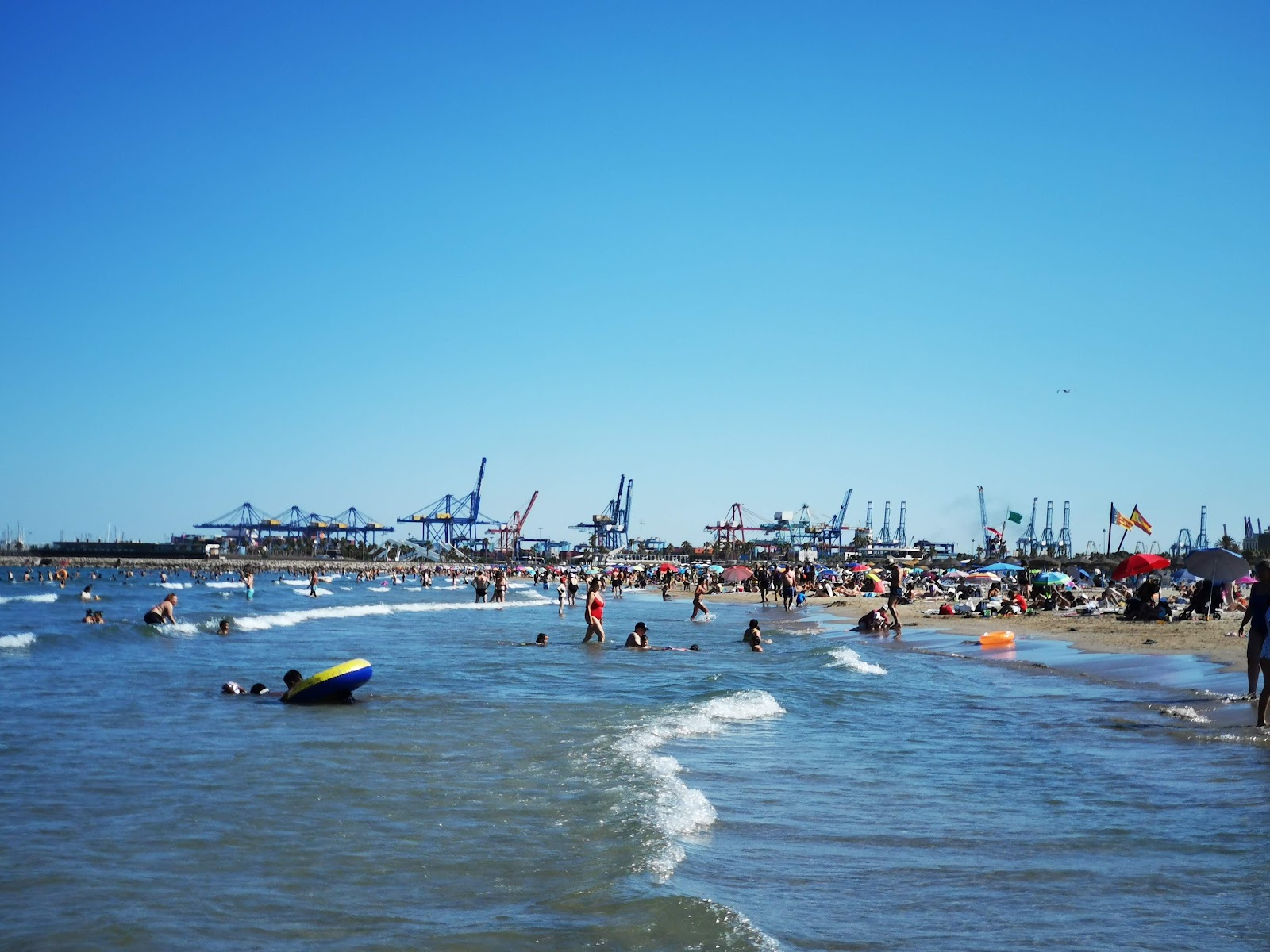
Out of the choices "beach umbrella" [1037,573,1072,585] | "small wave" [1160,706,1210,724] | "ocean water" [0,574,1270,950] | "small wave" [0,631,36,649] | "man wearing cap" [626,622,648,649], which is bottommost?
"small wave" [0,631,36,649]

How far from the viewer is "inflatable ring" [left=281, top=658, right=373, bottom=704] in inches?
530

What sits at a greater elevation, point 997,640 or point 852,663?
point 997,640

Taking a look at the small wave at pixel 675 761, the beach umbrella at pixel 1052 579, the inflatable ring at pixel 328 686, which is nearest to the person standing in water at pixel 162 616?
the inflatable ring at pixel 328 686

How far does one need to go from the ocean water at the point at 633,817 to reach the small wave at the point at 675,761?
0.17 feet

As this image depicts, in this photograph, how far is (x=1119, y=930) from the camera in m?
4.96

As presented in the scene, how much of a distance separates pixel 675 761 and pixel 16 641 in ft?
63.2

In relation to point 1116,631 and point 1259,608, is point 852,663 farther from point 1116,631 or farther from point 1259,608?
point 1259,608

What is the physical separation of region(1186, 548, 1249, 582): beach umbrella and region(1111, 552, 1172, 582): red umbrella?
22.8 feet

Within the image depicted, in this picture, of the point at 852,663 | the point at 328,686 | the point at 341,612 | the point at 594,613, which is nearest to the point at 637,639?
the point at 594,613

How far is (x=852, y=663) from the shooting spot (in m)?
19.6

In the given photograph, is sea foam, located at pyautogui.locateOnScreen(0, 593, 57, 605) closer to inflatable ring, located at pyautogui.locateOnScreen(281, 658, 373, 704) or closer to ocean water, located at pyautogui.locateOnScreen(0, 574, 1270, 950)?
ocean water, located at pyautogui.locateOnScreen(0, 574, 1270, 950)

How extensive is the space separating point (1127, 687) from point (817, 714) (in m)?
5.01

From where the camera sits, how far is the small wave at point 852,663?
18.8 metres

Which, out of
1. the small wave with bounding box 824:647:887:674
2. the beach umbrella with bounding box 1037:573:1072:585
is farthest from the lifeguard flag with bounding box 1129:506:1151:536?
the small wave with bounding box 824:647:887:674
